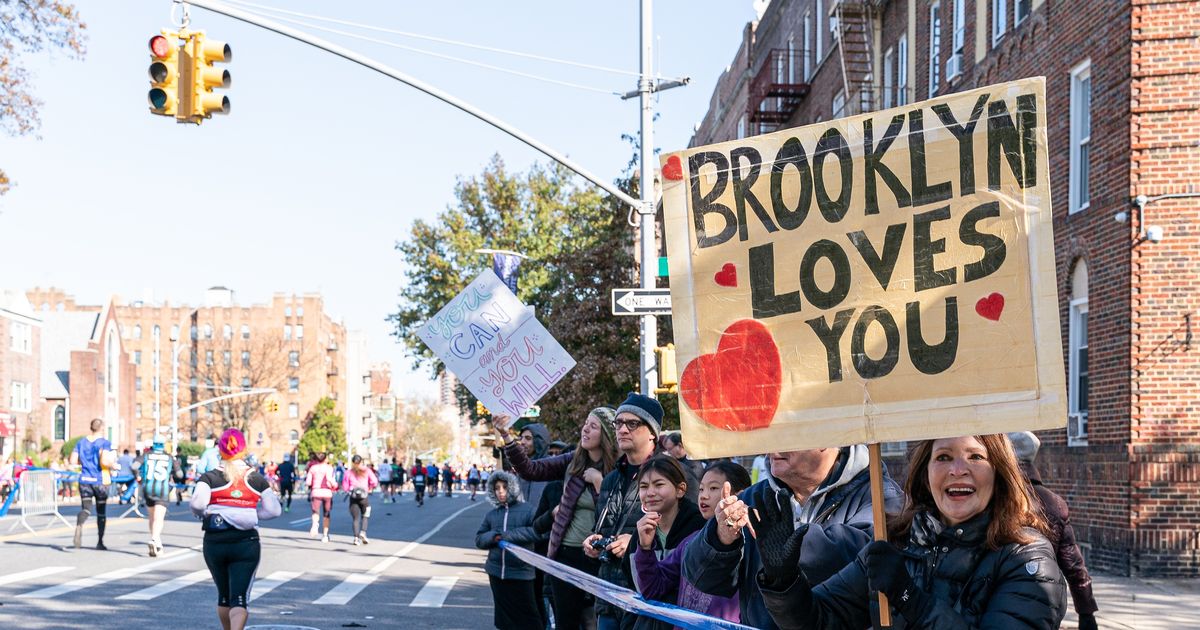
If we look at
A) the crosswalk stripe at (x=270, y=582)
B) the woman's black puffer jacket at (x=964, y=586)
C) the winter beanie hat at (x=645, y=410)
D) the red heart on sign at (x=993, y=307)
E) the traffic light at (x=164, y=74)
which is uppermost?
the traffic light at (x=164, y=74)

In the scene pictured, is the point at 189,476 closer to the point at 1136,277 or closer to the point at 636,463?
the point at 1136,277

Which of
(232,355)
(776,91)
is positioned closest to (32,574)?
(776,91)

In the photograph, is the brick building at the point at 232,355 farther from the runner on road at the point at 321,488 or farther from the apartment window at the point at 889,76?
the apartment window at the point at 889,76

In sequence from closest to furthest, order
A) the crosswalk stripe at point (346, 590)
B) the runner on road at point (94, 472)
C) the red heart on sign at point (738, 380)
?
the red heart on sign at point (738, 380) → the crosswalk stripe at point (346, 590) → the runner on road at point (94, 472)

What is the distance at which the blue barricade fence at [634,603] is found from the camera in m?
5.46

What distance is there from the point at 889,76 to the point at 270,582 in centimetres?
1770

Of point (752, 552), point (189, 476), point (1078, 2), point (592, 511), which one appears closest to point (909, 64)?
point (1078, 2)

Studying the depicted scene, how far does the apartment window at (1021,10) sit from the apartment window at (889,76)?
7146 millimetres

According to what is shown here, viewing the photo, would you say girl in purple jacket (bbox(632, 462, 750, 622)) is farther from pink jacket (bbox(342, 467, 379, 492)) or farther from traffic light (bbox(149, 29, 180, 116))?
pink jacket (bbox(342, 467, 379, 492))

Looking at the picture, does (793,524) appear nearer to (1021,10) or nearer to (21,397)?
(1021,10)

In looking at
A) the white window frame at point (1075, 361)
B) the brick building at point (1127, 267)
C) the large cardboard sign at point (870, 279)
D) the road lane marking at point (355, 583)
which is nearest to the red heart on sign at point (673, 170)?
the large cardboard sign at point (870, 279)

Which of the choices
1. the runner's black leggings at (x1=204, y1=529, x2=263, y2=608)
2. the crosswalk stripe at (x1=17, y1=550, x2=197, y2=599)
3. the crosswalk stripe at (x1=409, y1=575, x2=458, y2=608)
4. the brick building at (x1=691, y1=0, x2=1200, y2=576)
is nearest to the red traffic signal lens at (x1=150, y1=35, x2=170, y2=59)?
the runner's black leggings at (x1=204, y1=529, x2=263, y2=608)

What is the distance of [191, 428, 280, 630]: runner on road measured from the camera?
10.2m

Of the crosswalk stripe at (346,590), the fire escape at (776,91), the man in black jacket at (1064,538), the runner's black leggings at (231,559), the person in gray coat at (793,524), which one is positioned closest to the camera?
the person in gray coat at (793,524)
